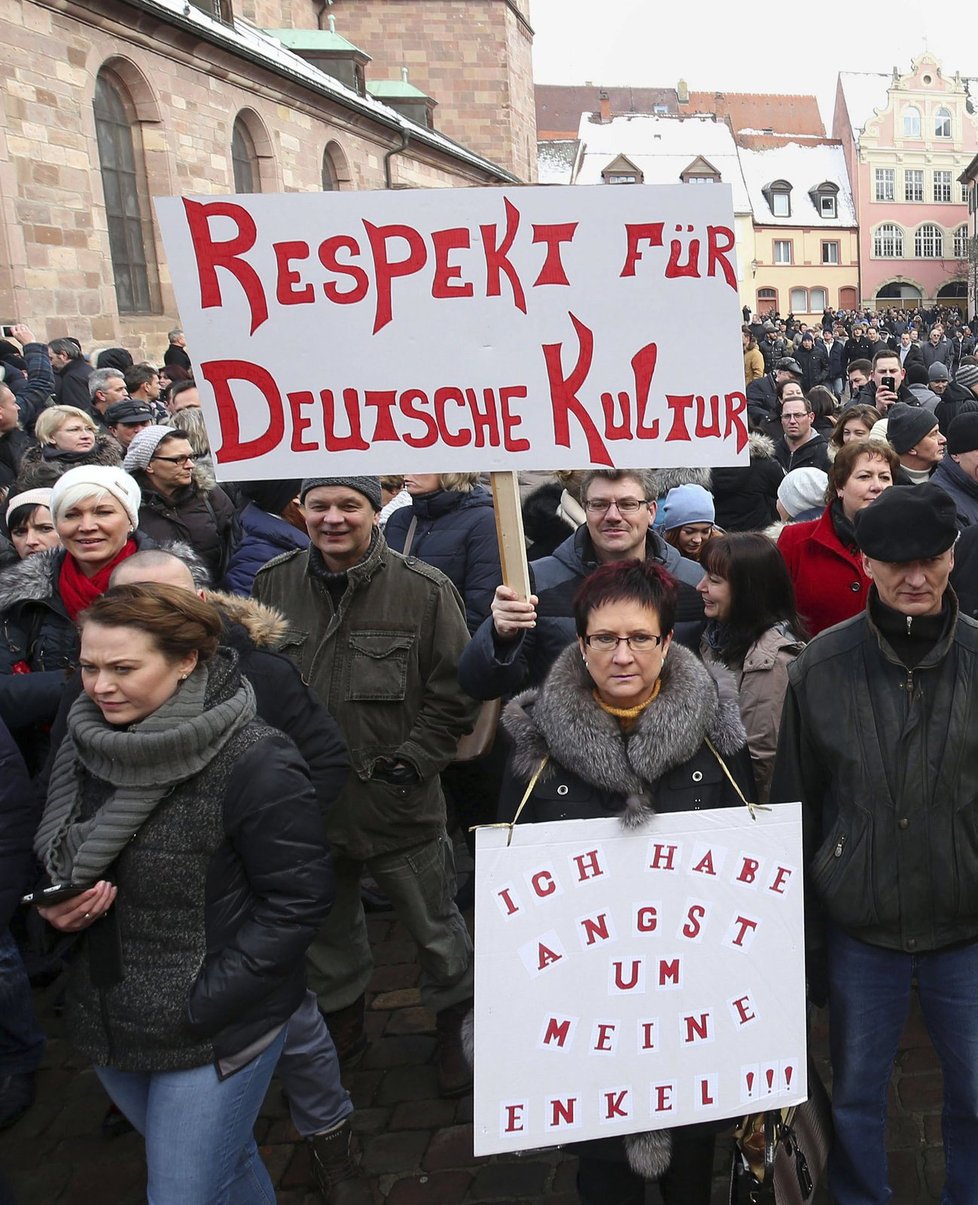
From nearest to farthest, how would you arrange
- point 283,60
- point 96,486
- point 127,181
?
point 96,486 → point 127,181 → point 283,60

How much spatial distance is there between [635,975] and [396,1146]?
1456 millimetres

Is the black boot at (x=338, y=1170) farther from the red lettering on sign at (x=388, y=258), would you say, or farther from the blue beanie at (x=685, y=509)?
the blue beanie at (x=685, y=509)

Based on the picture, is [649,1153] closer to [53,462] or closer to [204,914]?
[204,914]

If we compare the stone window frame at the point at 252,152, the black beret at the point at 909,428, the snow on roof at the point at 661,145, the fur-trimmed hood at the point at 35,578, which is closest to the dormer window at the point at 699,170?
the snow on roof at the point at 661,145

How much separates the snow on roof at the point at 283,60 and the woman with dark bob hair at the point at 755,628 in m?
15.1

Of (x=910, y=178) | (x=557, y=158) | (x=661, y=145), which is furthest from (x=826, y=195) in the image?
(x=557, y=158)

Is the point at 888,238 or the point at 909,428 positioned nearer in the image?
the point at 909,428

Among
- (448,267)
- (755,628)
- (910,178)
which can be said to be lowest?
(755,628)

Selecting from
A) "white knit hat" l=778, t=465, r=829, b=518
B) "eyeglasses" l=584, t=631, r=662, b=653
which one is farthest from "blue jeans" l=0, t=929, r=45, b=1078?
"white knit hat" l=778, t=465, r=829, b=518

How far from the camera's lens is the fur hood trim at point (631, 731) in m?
2.29

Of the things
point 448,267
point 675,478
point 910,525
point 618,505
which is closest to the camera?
point 910,525

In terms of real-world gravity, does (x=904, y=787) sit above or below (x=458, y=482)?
below

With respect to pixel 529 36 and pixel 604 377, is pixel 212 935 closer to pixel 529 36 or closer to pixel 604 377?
pixel 604 377

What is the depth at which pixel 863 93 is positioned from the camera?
6216 cm
